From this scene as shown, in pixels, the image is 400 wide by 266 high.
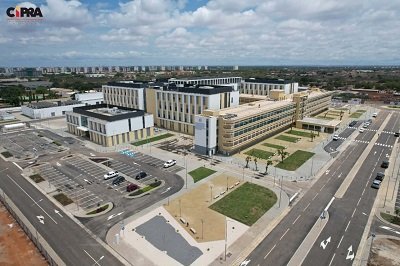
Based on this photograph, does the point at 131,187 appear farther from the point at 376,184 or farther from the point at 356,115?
the point at 356,115

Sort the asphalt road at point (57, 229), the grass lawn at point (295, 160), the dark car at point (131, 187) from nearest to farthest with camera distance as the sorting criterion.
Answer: the asphalt road at point (57, 229), the dark car at point (131, 187), the grass lawn at point (295, 160)

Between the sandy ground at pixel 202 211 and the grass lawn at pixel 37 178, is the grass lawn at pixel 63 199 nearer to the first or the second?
the grass lawn at pixel 37 178

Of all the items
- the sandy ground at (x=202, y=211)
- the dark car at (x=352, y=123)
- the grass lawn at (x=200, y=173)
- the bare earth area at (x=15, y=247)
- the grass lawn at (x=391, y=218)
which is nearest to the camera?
the bare earth area at (x=15, y=247)

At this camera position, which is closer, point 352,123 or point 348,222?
point 348,222

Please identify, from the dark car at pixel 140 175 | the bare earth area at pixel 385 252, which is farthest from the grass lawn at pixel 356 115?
the dark car at pixel 140 175

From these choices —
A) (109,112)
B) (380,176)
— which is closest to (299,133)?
(380,176)

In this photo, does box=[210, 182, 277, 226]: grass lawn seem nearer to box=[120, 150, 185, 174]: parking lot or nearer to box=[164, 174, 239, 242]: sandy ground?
box=[164, 174, 239, 242]: sandy ground

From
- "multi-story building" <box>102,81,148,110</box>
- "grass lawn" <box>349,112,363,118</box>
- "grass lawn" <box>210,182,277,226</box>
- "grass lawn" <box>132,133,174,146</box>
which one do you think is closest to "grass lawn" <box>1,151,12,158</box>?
"grass lawn" <box>132,133,174,146</box>
